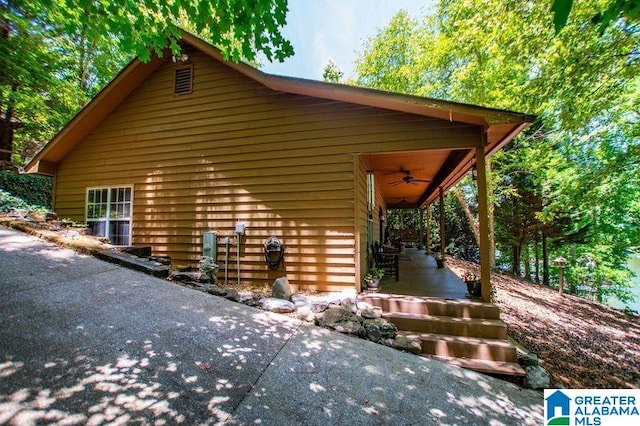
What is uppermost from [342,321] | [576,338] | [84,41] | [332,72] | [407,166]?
[332,72]

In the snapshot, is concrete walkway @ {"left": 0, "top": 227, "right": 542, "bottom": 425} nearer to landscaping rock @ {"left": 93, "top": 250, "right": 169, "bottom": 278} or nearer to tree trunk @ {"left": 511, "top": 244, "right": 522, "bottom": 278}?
landscaping rock @ {"left": 93, "top": 250, "right": 169, "bottom": 278}

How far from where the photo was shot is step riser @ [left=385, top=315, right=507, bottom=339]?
3990 mm

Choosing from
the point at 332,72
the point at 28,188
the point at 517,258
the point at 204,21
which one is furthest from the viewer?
the point at 332,72

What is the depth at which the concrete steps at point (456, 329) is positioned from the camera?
3639mm

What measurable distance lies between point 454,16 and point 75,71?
1527cm

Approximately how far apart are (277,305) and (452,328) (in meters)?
2.67

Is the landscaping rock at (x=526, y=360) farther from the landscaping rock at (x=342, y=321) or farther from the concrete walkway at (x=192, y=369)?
the landscaping rock at (x=342, y=321)

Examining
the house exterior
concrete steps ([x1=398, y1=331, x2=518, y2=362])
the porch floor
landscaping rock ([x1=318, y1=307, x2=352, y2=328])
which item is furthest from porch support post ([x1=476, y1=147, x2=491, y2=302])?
landscaping rock ([x1=318, y1=307, x2=352, y2=328])

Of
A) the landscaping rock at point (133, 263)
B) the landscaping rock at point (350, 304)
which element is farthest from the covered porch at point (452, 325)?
the landscaping rock at point (133, 263)

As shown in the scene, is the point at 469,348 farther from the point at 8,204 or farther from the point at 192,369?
the point at 8,204

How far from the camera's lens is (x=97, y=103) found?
666 centimetres

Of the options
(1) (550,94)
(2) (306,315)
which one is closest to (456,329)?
(2) (306,315)

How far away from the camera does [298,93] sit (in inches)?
220

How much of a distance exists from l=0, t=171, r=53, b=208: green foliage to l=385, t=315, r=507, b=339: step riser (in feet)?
39.6
